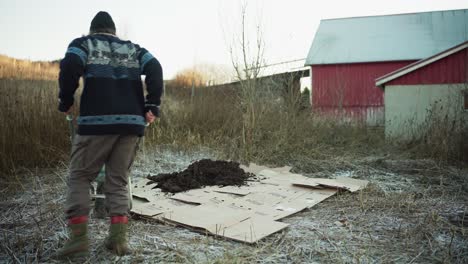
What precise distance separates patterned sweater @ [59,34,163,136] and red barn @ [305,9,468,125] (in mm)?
12636

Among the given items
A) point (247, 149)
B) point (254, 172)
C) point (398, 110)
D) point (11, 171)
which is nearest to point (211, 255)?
point (254, 172)

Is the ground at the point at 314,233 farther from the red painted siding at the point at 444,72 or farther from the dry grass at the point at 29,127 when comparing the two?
the red painted siding at the point at 444,72

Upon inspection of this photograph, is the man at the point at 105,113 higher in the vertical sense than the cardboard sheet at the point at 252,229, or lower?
higher

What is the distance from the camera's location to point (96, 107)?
2609 millimetres

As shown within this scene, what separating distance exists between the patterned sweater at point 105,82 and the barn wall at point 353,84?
1287cm

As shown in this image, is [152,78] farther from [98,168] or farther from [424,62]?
[424,62]

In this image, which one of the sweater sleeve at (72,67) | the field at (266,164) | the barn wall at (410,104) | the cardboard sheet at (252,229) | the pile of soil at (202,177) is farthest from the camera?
the barn wall at (410,104)

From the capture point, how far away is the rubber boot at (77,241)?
104 inches

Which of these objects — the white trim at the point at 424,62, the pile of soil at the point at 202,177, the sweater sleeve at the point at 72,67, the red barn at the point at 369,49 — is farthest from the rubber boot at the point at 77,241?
→ the red barn at the point at 369,49

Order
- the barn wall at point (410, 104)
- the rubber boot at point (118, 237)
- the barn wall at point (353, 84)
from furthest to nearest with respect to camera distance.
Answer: the barn wall at point (353, 84), the barn wall at point (410, 104), the rubber boot at point (118, 237)

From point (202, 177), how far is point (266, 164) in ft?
7.01

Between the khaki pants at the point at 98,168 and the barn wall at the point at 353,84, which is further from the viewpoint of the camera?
the barn wall at the point at 353,84

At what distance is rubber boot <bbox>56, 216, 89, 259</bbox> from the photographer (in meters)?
2.64

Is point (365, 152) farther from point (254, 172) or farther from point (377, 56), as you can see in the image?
point (377, 56)
